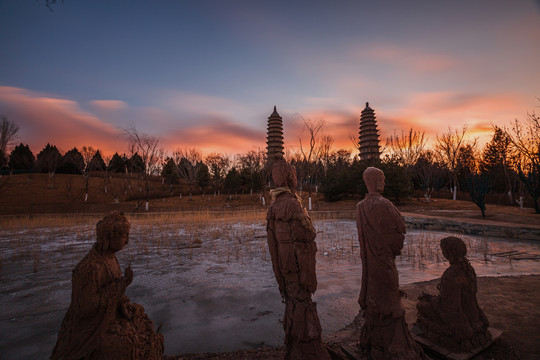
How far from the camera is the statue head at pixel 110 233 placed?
7.09 feet

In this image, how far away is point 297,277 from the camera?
271 centimetres

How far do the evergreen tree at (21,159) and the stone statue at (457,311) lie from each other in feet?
233

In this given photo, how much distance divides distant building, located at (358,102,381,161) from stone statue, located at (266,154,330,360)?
4511 centimetres

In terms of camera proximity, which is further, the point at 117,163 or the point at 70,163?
the point at 117,163

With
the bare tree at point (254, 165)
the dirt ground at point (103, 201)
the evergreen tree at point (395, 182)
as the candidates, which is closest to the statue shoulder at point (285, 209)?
the dirt ground at point (103, 201)

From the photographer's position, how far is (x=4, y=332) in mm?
4145

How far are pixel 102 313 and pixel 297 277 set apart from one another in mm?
1759

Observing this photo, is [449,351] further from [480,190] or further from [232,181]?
[232,181]

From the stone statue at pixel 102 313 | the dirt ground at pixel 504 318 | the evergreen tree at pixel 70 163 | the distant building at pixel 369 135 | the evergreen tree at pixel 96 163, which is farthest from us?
the evergreen tree at pixel 70 163

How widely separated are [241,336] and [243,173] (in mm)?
43217

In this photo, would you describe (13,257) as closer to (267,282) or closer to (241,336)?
(267,282)

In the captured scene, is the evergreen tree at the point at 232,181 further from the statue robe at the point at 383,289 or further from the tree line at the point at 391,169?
the statue robe at the point at 383,289

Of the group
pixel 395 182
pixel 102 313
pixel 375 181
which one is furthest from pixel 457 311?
pixel 395 182

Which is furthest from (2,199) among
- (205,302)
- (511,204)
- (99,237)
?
(511,204)
